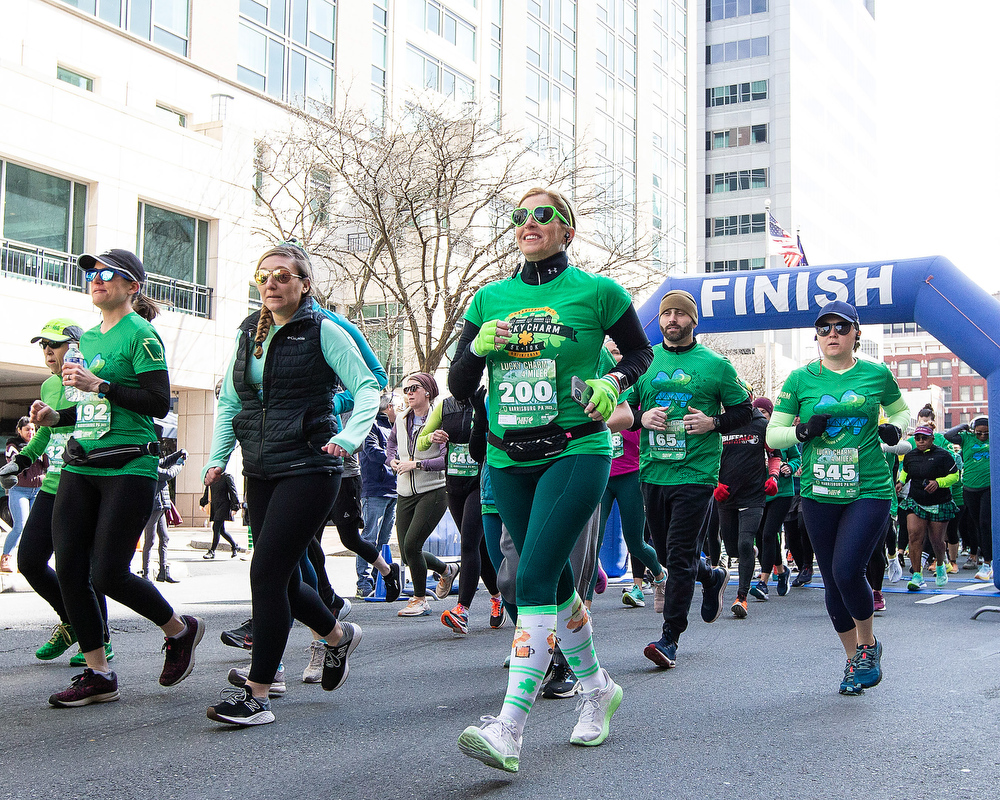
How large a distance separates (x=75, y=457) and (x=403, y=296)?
55.3ft

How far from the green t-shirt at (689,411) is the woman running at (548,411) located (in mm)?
2242

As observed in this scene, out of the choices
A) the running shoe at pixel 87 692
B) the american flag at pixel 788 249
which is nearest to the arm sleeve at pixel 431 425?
the running shoe at pixel 87 692

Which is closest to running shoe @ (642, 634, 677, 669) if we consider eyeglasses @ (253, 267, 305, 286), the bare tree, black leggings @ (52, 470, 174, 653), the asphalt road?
the asphalt road

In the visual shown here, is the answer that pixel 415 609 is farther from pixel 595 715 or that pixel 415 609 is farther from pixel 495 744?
pixel 495 744

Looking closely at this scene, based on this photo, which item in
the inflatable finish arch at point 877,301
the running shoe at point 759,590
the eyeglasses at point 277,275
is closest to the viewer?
the eyeglasses at point 277,275

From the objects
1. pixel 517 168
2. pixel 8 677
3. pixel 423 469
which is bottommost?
pixel 8 677

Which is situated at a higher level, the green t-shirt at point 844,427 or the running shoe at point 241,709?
the green t-shirt at point 844,427

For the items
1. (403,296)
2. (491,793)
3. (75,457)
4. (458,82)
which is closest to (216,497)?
(403,296)

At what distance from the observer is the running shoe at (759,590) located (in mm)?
10188

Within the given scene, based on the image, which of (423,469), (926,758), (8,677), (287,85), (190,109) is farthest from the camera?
(287,85)

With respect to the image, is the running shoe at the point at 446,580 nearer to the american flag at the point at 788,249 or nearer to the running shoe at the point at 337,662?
the running shoe at the point at 337,662

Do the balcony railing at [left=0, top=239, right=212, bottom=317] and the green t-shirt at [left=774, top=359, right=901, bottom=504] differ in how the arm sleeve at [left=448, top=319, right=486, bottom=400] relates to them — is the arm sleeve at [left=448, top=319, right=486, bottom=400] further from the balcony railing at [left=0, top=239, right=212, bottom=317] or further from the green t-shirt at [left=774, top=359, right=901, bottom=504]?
the balcony railing at [left=0, top=239, right=212, bottom=317]

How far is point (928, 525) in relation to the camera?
40.2 feet

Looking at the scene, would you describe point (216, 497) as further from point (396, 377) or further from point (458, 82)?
point (458, 82)
